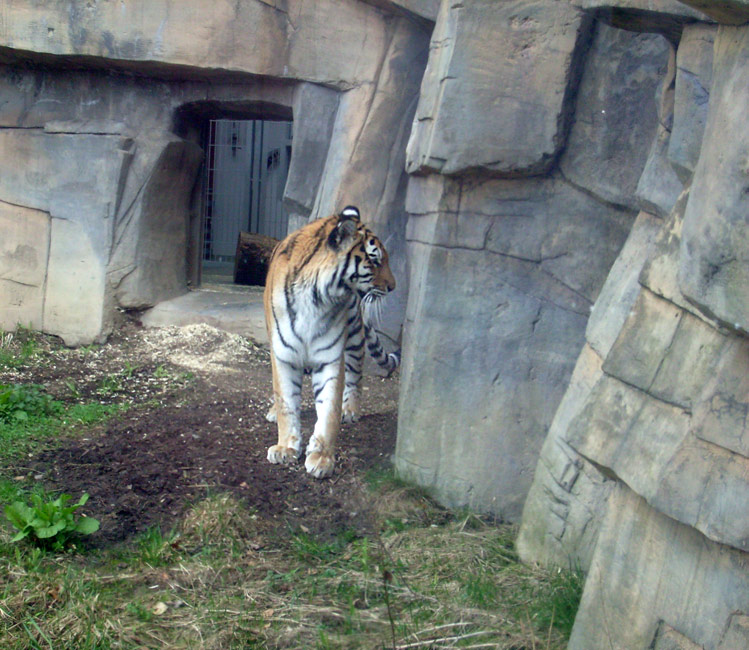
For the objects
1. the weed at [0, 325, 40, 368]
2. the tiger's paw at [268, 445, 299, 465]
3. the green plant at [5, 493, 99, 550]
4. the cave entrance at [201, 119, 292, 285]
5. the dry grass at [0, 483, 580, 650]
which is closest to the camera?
the dry grass at [0, 483, 580, 650]

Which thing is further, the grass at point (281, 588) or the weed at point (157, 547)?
the weed at point (157, 547)

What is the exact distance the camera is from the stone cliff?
189cm

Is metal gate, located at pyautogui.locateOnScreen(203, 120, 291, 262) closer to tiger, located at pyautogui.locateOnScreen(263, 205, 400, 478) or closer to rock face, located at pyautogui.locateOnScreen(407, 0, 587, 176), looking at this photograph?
tiger, located at pyautogui.locateOnScreen(263, 205, 400, 478)

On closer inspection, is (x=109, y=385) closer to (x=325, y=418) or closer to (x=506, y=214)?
(x=325, y=418)

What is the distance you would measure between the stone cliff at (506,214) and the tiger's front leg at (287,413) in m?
0.73

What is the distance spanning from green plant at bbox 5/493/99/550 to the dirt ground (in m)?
0.13

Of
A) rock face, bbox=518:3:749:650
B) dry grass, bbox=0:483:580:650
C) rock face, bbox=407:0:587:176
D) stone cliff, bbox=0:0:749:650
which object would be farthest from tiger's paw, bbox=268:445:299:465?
rock face, bbox=518:3:749:650

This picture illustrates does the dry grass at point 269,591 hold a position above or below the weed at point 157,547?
above

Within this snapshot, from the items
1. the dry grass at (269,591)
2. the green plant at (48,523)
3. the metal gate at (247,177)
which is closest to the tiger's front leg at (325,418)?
the dry grass at (269,591)

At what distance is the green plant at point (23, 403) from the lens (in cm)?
480

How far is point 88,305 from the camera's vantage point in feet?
22.7

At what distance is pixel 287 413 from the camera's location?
15.5ft

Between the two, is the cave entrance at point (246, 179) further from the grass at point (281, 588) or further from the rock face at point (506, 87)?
the grass at point (281, 588)

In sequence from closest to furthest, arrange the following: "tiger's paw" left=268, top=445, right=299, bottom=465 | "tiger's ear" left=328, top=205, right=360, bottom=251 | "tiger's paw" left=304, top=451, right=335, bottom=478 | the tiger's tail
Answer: "tiger's paw" left=304, top=451, right=335, bottom=478 → "tiger's paw" left=268, top=445, right=299, bottom=465 → "tiger's ear" left=328, top=205, right=360, bottom=251 → the tiger's tail
